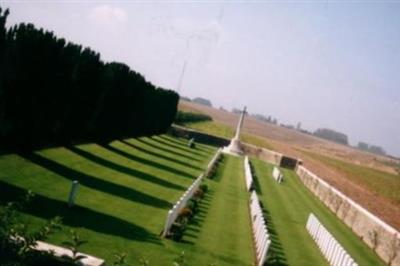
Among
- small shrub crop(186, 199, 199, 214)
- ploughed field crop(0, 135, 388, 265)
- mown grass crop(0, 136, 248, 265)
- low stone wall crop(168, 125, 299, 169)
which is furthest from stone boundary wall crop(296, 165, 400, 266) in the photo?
low stone wall crop(168, 125, 299, 169)

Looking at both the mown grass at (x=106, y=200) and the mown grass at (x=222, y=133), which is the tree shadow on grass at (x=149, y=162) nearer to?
the mown grass at (x=106, y=200)

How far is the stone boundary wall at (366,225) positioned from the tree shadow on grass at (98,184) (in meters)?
9.40

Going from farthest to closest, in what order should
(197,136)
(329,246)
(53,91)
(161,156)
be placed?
1. (197,136)
2. (161,156)
3. (53,91)
4. (329,246)

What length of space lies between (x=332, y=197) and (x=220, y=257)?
761 inches

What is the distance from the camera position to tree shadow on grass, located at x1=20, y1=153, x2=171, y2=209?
1830 cm

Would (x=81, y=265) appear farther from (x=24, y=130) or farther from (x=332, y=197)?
(x=332, y=197)

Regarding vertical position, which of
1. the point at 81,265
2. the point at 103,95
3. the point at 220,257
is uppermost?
the point at 103,95

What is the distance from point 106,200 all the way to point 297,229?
9129 millimetres

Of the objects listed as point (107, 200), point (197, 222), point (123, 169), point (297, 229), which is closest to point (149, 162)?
point (123, 169)

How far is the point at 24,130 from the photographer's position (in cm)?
1925

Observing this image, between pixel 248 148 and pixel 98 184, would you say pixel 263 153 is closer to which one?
pixel 248 148

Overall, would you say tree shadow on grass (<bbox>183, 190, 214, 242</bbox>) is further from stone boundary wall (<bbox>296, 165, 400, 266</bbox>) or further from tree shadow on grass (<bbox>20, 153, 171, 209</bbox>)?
stone boundary wall (<bbox>296, 165, 400, 266</bbox>)

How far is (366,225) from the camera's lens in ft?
78.2

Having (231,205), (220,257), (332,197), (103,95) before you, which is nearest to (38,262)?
(220,257)
